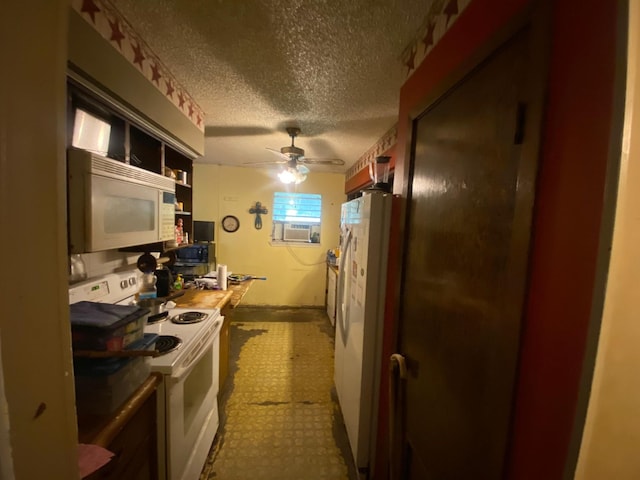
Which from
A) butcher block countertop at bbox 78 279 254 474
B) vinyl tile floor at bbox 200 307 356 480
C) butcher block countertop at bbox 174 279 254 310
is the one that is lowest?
vinyl tile floor at bbox 200 307 356 480

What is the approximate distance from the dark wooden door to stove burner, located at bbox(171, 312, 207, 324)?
127 centimetres

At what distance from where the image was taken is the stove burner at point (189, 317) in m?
1.60

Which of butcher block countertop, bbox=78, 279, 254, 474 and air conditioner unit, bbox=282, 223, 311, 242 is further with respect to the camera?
air conditioner unit, bbox=282, 223, 311, 242

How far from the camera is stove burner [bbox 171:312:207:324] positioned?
5.26ft

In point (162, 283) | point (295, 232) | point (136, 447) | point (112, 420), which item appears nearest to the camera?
point (112, 420)

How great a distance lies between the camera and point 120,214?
1.29 metres

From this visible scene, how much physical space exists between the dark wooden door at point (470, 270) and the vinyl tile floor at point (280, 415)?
90 centimetres

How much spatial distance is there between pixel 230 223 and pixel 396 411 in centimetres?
365

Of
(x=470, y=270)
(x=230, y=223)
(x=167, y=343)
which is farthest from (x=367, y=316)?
(x=230, y=223)

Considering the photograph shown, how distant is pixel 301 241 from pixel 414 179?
3268 mm

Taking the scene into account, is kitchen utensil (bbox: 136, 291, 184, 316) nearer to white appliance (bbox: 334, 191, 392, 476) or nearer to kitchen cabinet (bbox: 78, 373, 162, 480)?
kitchen cabinet (bbox: 78, 373, 162, 480)

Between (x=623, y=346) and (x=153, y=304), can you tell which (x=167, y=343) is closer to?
(x=153, y=304)

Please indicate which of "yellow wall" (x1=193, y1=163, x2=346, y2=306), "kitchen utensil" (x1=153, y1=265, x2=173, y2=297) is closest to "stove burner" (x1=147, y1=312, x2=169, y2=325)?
"kitchen utensil" (x1=153, y1=265, x2=173, y2=297)

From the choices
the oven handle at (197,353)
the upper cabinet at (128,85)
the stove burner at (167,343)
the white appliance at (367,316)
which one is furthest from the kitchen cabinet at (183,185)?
the white appliance at (367,316)
